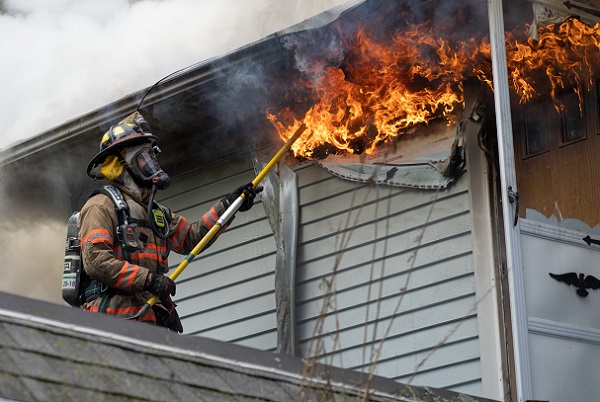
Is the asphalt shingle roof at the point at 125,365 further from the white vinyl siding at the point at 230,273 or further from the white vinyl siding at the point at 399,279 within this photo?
the white vinyl siding at the point at 230,273

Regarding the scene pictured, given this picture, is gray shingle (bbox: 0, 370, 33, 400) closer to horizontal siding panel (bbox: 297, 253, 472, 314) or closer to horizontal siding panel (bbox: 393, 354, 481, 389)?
horizontal siding panel (bbox: 297, 253, 472, 314)

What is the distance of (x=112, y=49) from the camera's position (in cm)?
1389

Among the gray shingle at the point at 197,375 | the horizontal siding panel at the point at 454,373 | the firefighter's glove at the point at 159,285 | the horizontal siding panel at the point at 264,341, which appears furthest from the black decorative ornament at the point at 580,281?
the horizontal siding panel at the point at 264,341

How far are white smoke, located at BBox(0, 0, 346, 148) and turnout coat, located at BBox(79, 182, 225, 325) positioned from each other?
242 cm

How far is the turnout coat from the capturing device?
20.0ft

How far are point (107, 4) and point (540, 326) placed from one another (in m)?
13.8

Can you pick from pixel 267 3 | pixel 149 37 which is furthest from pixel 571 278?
pixel 149 37

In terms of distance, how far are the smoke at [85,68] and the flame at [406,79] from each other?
569mm

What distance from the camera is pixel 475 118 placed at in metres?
7.55

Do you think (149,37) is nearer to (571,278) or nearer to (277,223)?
(277,223)

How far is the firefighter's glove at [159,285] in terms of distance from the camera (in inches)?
239

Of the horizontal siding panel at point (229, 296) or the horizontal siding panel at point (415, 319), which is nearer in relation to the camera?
the horizontal siding panel at point (415, 319)

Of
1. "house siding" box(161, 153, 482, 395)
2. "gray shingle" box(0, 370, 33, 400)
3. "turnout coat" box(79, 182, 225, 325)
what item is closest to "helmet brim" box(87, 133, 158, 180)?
"turnout coat" box(79, 182, 225, 325)

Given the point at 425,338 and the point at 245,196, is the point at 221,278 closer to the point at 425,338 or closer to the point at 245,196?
the point at 425,338
